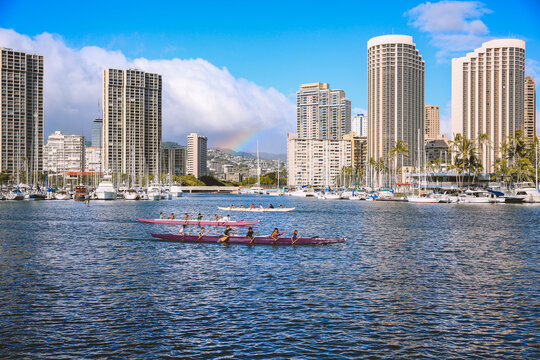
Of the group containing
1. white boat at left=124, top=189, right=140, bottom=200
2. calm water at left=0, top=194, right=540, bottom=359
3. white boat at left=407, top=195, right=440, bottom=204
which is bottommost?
calm water at left=0, top=194, right=540, bottom=359

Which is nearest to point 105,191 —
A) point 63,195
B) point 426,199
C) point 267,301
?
point 63,195

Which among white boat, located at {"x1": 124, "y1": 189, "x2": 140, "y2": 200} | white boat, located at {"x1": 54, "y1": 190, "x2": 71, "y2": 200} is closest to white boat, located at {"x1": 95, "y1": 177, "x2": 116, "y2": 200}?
white boat, located at {"x1": 124, "y1": 189, "x2": 140, "y2": 200}

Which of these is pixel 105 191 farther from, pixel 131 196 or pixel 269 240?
pixel 269 240

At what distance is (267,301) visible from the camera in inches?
1166

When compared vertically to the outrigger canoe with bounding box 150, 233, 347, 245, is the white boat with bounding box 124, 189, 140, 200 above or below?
above

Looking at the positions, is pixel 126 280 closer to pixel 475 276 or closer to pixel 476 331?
pixel 476 331

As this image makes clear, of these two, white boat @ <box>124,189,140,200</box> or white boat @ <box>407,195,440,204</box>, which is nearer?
white boat @ <box>407,195,440,204</box>

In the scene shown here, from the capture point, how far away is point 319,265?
4197 cm

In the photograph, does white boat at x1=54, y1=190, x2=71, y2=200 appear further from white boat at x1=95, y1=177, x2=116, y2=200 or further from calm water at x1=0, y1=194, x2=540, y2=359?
calm water at x1=0, y1=194, x2=540, y2=359

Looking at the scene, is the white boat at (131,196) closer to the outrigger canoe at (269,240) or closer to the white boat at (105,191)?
the white boat at (105,191)

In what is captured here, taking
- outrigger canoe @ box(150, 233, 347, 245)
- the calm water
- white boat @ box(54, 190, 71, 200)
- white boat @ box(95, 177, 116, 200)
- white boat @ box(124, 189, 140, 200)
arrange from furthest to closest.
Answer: white boat @ box(54, 190, 71, 200) < white boat @ box(124, 189, 140, 200) < white boat @ box(95, 177, 116, 200) < outrigger canoe @ box(150, 233, 347, 245) < the calm water

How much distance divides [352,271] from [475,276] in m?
9.40

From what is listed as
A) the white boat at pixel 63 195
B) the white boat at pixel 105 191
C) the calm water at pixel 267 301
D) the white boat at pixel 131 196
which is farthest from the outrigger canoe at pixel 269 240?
the white boat at pixel 63 195

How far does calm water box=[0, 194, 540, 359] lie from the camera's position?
2222 centimetres
